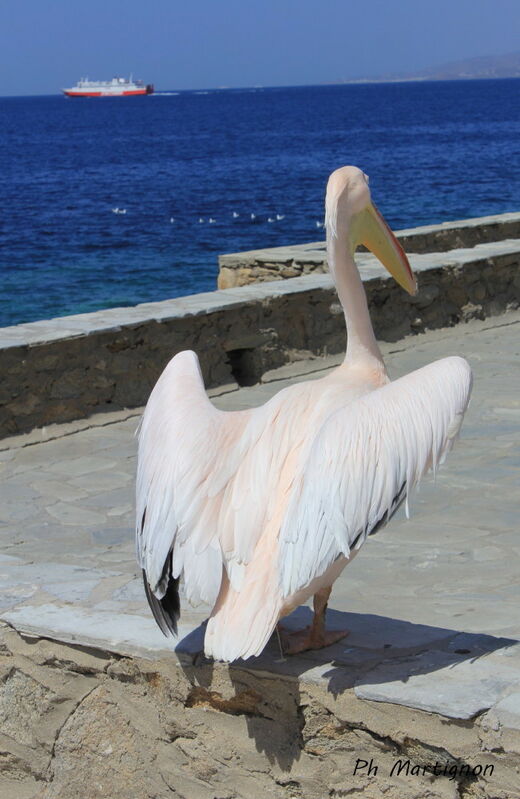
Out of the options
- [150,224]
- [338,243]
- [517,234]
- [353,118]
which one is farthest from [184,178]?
[353,118]

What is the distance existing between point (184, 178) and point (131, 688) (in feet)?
151

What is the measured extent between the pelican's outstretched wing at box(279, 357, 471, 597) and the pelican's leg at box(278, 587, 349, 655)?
0.44 metres

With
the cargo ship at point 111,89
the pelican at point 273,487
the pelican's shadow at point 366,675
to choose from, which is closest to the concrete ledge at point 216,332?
the pelican at point 273,487

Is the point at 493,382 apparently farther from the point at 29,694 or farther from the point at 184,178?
the point at 184,178

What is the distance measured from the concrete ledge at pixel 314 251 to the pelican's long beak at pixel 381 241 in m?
5.06

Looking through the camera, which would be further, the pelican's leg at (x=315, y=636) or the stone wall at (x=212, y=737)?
the pelican's leg at (x=315, y=636)

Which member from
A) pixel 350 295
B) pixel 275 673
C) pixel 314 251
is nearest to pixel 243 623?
pixel 275 673

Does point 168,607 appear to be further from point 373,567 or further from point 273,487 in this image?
point 373,567

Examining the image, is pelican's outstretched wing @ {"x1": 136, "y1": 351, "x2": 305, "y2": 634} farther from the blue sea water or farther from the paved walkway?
the blue sea water

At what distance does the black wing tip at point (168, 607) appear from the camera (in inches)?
126

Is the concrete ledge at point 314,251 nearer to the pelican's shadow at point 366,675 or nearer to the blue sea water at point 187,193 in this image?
the pelican's shadow at point 366,675

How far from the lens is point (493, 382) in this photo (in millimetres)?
7473

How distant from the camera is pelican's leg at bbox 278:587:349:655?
333 cm

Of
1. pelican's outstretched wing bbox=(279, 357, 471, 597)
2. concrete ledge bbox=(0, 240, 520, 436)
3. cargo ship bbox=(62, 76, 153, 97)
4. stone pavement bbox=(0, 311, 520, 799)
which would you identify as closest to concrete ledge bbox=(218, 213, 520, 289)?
concrete ledge bbox=(0, 240, 520, 436)
